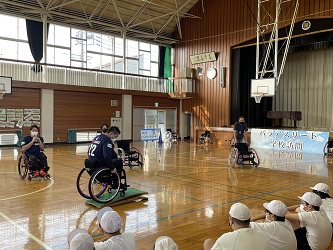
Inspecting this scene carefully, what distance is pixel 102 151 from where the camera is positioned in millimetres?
5055

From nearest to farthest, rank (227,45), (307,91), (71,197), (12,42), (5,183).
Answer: (71,197), (5,183), (12,42), (227,45), (307,91)

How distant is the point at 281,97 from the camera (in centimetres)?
2086

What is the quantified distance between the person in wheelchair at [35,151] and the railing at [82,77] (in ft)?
27.8

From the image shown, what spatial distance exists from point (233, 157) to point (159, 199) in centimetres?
444

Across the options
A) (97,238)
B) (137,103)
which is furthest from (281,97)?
(97,238)

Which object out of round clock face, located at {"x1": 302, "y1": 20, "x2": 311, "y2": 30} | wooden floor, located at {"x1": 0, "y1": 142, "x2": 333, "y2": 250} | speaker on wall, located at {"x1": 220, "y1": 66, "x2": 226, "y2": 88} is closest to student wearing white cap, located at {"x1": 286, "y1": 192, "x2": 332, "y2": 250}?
wooden floor, located at {"x1": 0, "y1": 142, "x2": 333, "y2": 250}

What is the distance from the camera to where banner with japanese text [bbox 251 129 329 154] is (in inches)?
500

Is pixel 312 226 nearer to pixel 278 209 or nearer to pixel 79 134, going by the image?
pixel 278 209

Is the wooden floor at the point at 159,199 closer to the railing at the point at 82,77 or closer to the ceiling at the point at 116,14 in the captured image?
the railing at the point at 82,77

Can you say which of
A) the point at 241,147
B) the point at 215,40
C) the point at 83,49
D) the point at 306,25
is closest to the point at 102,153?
the point at 241,147

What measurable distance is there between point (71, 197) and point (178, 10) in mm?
15003

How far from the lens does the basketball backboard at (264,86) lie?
12336 mm

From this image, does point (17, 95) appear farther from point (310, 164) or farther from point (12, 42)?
point (310, 164)

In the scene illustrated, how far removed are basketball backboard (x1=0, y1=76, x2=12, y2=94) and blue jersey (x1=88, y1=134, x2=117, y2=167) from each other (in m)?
10.2
